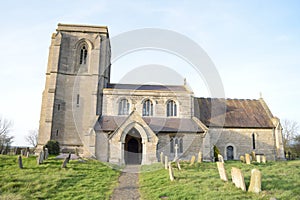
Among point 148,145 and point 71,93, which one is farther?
point 71,93

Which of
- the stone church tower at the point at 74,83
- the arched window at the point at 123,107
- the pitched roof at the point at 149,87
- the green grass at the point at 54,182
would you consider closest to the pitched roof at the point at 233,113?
the pitched roof at the point at 149,87

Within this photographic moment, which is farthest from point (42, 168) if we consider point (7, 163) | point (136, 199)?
point (136, 199)

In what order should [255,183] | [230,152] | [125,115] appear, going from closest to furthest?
[255,183], [125,115], [230,152]

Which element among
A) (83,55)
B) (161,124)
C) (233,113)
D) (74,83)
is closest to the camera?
(161,124)

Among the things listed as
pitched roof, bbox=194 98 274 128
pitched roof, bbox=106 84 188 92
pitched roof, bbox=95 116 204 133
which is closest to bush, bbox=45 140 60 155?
pitched roof, bbox=95 116 204 133

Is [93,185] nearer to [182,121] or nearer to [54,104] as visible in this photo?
[182,121]

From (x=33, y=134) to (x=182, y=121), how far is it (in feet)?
195

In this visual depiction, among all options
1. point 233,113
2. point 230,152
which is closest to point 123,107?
point 230,152

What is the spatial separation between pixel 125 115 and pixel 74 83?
7616 mm

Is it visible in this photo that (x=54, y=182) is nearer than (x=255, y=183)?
No

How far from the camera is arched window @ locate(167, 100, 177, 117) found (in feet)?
92.3

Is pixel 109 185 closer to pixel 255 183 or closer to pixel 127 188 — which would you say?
pixel 127 188

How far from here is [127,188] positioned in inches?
503

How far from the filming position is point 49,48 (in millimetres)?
31672
